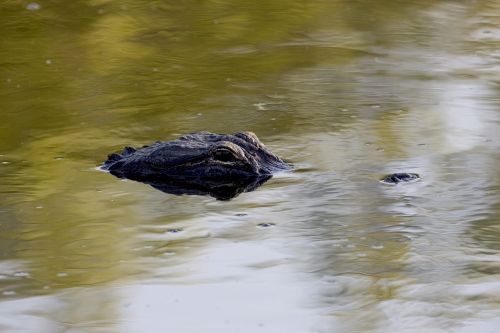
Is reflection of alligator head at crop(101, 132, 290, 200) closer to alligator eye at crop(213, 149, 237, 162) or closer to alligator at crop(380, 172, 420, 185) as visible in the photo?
alligator eye at crop(213, 149, 237, 162)

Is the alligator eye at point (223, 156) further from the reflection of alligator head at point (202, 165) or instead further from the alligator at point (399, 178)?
the alligator at point (399, 178)

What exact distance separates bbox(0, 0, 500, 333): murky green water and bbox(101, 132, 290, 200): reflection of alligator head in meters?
0.13

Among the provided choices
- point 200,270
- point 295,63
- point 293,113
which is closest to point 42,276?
point 200,270

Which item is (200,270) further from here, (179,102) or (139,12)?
(139,12)

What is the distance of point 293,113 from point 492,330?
3.67 meters

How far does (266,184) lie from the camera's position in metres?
6.31

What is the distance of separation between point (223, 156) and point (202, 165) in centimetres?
13

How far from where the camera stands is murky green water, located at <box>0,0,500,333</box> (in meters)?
4.68

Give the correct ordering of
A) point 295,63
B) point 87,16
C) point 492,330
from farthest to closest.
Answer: point 87,16 → point 295,63 → point 492,330

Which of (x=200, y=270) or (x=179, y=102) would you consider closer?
(x=200, y=270)

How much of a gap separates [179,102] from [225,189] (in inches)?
78.2

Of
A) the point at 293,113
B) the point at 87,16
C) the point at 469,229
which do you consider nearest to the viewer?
the point at 469,229

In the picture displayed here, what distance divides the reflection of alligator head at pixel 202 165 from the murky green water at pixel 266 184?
0.43ft

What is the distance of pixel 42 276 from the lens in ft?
16.5
